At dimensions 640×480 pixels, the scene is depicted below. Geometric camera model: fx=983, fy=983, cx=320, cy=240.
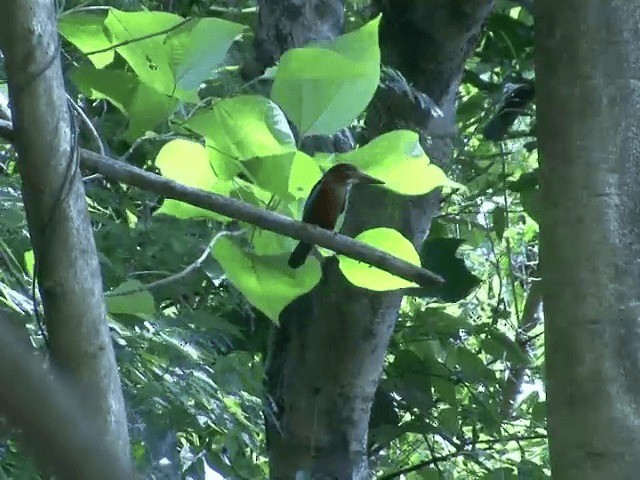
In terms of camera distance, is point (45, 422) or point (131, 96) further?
point (131, 96)

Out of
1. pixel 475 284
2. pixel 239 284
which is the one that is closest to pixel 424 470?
pixel 475 284

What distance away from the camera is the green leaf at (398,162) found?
615 millimetres

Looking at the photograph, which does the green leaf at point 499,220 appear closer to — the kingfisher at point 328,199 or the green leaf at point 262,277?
the kingfisher at point 328,199

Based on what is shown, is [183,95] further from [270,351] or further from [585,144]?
[270,351]

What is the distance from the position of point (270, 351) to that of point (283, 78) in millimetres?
787

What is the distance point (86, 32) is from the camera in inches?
24.5

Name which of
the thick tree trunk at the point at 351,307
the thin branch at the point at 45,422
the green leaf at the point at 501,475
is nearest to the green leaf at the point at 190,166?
the thin branch at the point at 45,422

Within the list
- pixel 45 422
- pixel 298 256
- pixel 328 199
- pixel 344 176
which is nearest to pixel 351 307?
pixel 328 199

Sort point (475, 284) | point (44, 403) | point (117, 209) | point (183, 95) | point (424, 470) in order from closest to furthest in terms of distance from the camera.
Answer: point (44, 403), point (183, 95), point (117, 209), point (475, 284), point (424, 470)

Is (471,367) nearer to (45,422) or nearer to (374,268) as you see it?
(374,268)

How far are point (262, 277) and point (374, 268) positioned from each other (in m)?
0.07

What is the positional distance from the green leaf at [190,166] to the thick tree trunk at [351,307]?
611 millimetres

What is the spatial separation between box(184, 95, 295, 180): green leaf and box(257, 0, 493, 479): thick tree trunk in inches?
24.2

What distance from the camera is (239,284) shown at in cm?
60
